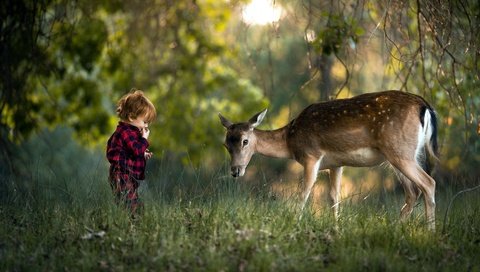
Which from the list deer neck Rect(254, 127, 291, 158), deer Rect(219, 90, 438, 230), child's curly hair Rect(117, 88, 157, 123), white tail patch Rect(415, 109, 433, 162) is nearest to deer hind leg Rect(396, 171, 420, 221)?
deer Rect(219, 90, 438, 230)

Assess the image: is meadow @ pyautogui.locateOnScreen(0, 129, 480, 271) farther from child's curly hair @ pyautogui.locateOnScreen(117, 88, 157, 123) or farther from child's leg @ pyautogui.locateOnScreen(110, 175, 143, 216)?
child's curly hair @ pyautogui.locateOnScreen(117, 88, 157, 123)

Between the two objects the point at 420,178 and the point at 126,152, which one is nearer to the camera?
the point at 126,152

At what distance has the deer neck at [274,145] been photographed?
10.7m

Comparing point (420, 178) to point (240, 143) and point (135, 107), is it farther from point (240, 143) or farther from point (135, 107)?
point (135, 107)

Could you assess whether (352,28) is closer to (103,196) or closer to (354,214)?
→ (354,214)

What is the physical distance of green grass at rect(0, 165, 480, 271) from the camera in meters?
6.89

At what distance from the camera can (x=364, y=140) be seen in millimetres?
9664

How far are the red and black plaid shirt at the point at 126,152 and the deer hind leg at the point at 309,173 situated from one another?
2021 millimetres

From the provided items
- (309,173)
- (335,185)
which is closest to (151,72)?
(335,185)

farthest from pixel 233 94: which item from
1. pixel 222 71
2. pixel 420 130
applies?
pixel 420 130

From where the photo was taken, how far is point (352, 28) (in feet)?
37.2

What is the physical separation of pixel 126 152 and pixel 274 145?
254 cm

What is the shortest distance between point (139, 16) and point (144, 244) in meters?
10.0

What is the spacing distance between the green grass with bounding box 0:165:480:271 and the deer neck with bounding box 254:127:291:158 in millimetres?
1733
